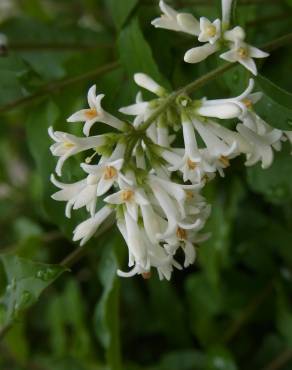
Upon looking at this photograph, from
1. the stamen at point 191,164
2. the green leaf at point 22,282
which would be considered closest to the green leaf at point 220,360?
the green leaf at point 22,282

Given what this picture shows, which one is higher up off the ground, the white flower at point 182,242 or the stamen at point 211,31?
the stamen at point 211,31

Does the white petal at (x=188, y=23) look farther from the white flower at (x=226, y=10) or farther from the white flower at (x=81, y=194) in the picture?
the white flower at (x=81, y=194)

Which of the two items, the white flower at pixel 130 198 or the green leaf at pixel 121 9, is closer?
the white flower at pixel 130 198

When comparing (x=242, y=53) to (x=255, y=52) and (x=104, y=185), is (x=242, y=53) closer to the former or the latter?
(x=255, y=52)

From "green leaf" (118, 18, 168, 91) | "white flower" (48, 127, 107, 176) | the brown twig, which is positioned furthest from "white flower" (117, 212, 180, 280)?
the brown twig

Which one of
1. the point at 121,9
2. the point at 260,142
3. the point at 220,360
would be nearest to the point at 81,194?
the point at 260,142

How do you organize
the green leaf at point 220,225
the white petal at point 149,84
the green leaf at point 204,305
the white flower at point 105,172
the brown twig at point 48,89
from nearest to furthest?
the white flower at point 105,172
the white petal at point 149,84
the brown twig at point 48,89
the green leaf at point 220,225
the green leaf at point 204,305
